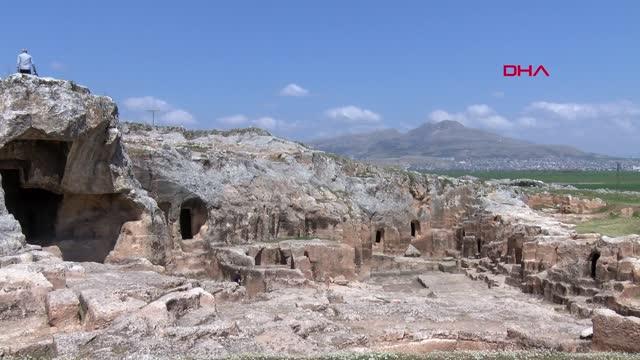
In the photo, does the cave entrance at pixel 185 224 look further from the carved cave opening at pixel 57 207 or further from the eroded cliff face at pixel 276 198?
the carved cave opening at pixel 57 207

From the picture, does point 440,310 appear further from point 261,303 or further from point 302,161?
point 302,161

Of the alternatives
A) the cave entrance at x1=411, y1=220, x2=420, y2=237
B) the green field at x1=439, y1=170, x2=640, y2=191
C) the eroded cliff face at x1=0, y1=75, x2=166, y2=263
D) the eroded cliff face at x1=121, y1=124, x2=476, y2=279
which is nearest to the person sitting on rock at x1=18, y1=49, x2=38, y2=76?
the eroded cliff face at x1=0, y1=75, x2=166, y2=263

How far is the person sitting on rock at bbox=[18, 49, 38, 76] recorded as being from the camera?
61.8ft

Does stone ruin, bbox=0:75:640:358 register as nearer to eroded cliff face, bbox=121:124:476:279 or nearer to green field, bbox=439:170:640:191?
eroded cliff face, bbox=121:124:476:279

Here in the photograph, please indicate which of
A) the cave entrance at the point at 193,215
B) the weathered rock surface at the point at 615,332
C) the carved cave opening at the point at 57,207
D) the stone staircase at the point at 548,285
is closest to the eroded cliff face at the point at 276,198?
the cave entrance at the point at 193,215

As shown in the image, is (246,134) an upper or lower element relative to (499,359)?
upper

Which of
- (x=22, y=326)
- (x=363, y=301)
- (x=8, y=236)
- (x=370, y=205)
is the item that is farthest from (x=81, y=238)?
(x=370, y=205)

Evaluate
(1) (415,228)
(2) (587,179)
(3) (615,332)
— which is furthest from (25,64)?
(2) (587,179)

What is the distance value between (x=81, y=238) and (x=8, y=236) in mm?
6090

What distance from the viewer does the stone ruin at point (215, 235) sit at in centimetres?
1197

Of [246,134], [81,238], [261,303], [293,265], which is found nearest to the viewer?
[261,303]

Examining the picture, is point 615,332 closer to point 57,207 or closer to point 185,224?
point 57,207

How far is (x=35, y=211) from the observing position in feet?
75.7

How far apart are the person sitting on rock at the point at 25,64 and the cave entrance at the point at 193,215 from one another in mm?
8872
